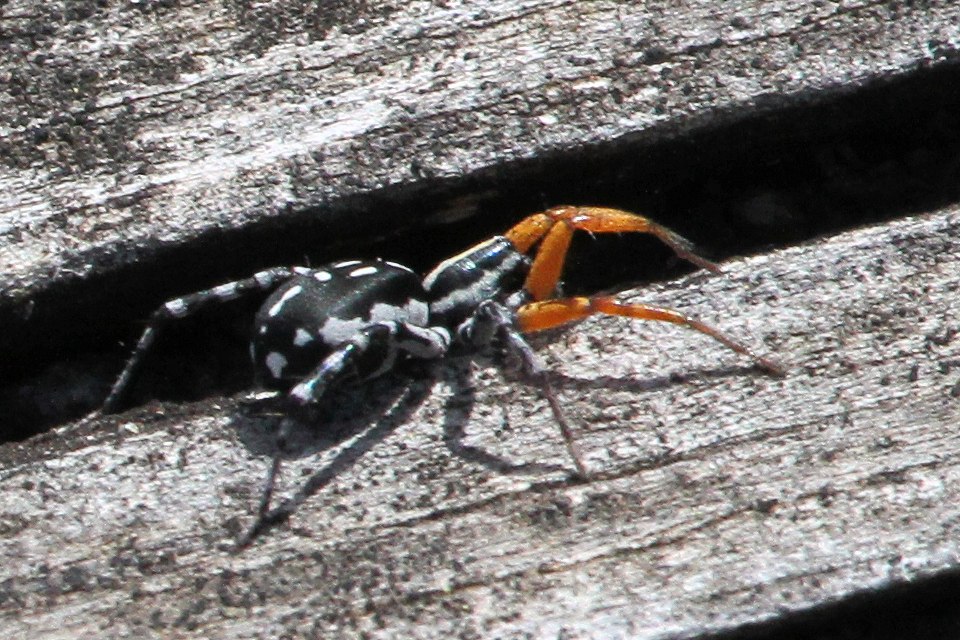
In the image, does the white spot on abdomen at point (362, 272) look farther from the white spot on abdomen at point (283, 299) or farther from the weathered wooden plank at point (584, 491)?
the weathered wooden plank at point (584, 491)

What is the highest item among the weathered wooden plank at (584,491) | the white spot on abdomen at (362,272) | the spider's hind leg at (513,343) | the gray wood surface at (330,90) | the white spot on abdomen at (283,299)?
the gray wood surface at (330,90)

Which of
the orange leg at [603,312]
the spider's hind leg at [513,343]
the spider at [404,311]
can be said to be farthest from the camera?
the spider at [404,311]

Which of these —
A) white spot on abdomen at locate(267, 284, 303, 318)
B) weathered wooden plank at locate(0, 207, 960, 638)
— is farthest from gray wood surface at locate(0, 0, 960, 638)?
white spot on abdomen at locate(267, 284, 303, 318)

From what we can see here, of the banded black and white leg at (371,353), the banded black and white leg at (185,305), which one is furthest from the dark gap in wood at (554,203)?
the banded black and white leg at (371,353)

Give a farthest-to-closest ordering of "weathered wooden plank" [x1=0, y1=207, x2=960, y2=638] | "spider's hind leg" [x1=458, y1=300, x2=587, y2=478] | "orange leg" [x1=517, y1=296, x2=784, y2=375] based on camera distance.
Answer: "orange leg" [x1=517, y1=296, x2=784, y2=375] < "spider's hind leg" [x1=458, y1=300, x2=587, y2=478] < "weathered wooden plank" [x1=0, y1=207, x2=960, y2=638]

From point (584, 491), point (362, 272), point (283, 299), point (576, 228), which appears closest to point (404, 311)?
point (362, 272)

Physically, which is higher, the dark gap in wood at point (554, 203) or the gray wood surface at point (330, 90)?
the gray wood surface at point (330, 90)

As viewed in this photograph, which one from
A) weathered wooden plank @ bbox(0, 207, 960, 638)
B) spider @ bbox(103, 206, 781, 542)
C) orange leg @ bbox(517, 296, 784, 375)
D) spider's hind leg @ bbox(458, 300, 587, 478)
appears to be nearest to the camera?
weathered wooden plank @ bbox(0, 207, 960, 638)

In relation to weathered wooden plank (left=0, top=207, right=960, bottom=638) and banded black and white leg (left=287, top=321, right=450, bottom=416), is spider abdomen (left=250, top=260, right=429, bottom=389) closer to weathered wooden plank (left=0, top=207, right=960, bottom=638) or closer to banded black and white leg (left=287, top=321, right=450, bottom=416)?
banded black and white leg (left=287, top=321, right=450, bottom=416)

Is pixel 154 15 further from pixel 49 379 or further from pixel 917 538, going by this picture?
pixel 917 538

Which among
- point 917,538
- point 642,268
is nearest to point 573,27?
point 642,268
